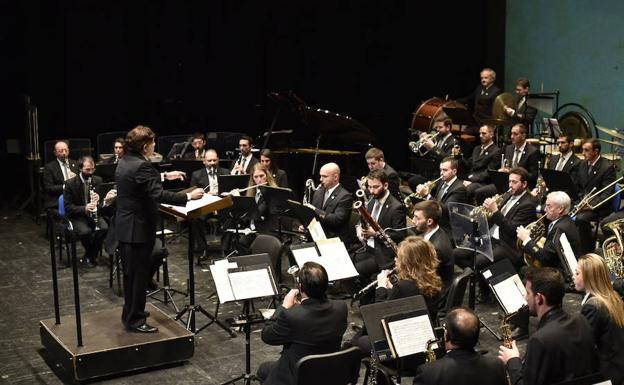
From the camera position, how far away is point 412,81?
1678cm

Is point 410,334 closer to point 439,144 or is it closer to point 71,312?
point 71,312

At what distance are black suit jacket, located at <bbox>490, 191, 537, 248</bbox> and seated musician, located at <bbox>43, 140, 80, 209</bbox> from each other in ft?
19.3

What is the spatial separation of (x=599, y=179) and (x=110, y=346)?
680 cm

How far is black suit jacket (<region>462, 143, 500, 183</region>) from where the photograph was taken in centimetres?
1237

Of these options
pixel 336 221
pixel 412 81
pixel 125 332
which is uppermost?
pixel 412 81

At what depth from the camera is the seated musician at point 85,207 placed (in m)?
10.6

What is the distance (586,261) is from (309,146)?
9626 mm

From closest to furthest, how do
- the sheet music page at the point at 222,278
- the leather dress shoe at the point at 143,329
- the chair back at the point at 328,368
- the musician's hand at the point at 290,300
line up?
the chair back at the point at 328,368
the musician's hand at the point at 290,300
the sheet music page at the point at 222,278
the leather dress shoe at the point at 143,329

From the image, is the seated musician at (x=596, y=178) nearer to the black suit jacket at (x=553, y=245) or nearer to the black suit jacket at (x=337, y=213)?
the black suit jacket at (x=553, y=245)

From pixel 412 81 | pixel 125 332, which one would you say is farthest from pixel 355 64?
pixel 125 332

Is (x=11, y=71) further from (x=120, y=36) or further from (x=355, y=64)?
(x=355, y=64)

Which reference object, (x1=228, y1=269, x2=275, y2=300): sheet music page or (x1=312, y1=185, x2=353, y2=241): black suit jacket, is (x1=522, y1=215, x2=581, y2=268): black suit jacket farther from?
(x1=228, y1=269, x2=275, y2=300): sheet music page

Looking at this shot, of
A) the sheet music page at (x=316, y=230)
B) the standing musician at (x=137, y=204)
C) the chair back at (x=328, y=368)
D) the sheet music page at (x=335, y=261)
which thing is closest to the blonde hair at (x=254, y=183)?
the sheet music page at (x=316, y=230)

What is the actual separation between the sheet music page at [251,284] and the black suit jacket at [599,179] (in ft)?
18.1
